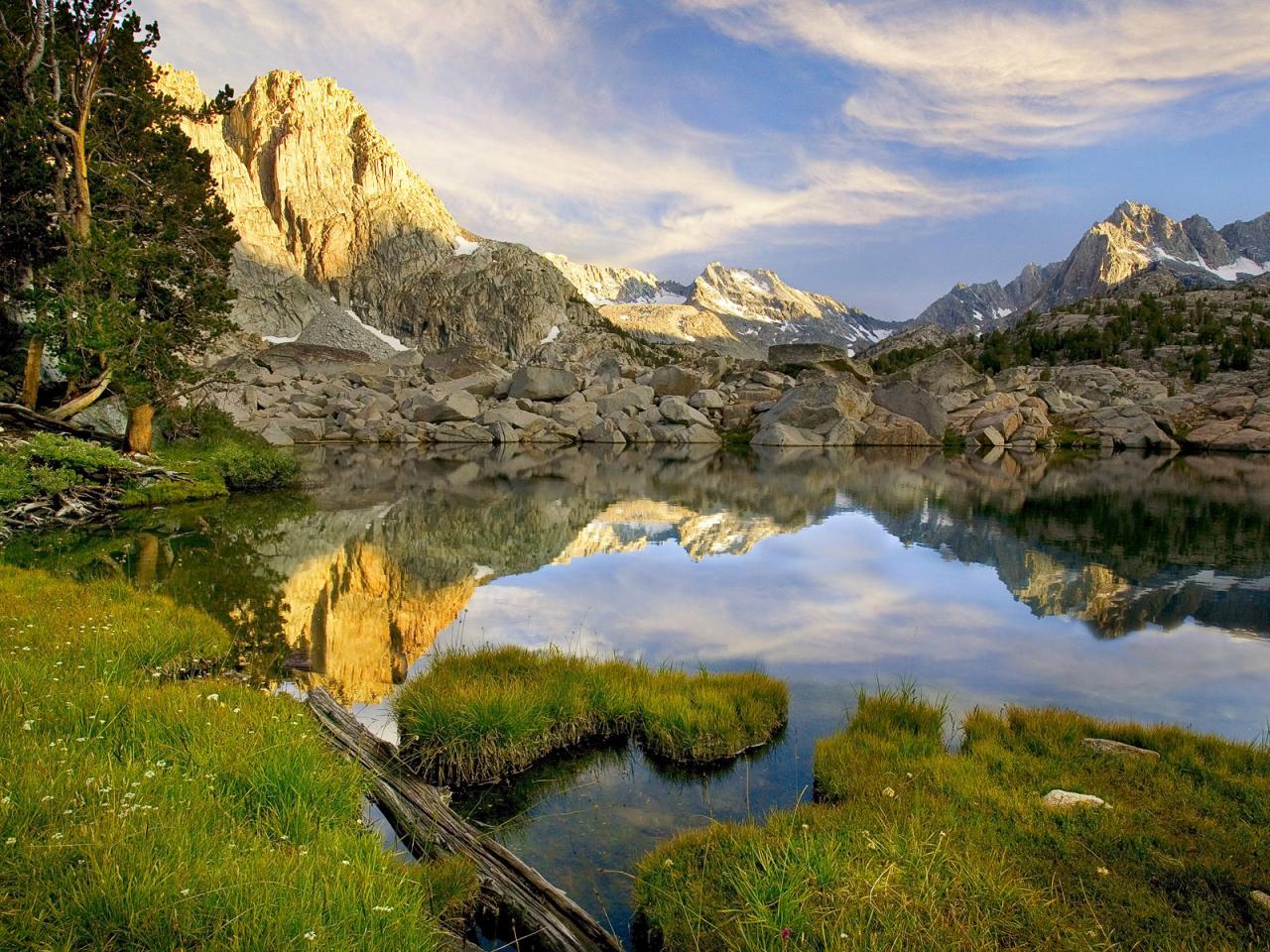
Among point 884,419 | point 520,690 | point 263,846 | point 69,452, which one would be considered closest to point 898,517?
point 520,690

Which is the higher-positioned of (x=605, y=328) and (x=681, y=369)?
(x=605, y=328)

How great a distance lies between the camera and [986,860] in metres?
4.78

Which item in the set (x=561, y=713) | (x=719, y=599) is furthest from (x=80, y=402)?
(x=561, y=713)

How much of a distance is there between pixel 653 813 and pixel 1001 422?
60423mm

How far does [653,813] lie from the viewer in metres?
6.35

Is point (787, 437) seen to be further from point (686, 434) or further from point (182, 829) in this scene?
point (182, 829)

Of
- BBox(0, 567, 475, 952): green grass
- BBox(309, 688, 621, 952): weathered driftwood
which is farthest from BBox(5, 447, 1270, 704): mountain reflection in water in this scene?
BBox(0, 567, 475, 952): green grass

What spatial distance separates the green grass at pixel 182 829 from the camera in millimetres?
3422

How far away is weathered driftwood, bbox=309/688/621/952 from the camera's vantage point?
4.48 metres

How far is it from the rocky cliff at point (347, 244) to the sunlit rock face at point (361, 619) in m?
146

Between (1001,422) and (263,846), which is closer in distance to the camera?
(263,846)

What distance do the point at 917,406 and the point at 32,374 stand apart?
57.7 meters

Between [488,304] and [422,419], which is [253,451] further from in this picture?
[488,304]

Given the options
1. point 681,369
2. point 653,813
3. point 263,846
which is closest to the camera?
point 263,846
